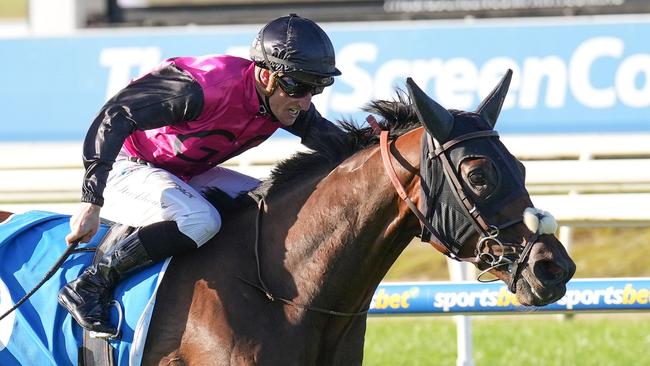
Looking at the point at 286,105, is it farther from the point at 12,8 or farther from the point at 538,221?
the point at 12,8

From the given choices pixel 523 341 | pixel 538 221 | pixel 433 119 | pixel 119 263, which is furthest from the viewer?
pixel 523 341

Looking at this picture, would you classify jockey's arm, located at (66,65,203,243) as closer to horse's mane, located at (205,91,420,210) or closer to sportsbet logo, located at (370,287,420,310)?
horse's mane, located at (205,91,420,210)

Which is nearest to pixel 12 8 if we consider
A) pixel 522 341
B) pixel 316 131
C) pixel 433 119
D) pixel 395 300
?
pixel 522 341

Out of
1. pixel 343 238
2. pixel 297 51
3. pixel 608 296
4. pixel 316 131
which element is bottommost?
pixel 608 296

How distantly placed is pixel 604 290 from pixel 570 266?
2030 mm

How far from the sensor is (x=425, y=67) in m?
9.68

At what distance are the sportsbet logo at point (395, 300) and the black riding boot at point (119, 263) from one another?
1790 millimetres

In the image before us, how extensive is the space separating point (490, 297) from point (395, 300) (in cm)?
46

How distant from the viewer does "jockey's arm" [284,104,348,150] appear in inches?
178

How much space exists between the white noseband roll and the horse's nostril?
10 cm

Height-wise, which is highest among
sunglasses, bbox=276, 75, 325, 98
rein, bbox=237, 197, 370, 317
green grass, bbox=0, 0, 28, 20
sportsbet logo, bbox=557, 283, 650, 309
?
sunglasses, bbox=276, 75, 325, 98

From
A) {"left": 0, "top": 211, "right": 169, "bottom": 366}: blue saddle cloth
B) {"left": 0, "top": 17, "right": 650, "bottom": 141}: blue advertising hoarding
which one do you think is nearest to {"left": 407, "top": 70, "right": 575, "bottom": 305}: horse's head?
{"left": 0, "top": 211, "right": 169, "bottom": 366}: blue saddle cloth

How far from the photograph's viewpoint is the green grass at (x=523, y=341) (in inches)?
292

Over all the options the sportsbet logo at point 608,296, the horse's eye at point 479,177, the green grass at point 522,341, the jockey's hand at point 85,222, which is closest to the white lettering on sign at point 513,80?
the green grass at point 522,341
